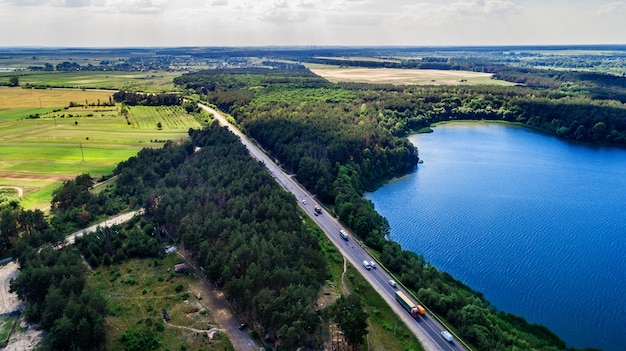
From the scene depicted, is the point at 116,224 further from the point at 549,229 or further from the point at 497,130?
the point at 497,130

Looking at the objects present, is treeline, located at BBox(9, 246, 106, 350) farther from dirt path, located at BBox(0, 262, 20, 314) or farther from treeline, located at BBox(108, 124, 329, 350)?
treeline, located at BBox(108, 124, 329, 350)

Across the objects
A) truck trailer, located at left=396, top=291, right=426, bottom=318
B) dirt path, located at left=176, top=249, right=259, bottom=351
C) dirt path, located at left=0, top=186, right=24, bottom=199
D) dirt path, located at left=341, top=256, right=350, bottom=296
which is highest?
truck trailer, located at left=396, top=291, right=426, bottom=318

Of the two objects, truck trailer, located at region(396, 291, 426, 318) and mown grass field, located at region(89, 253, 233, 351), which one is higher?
truck trailer, located at region(396, 291, 426, 318)

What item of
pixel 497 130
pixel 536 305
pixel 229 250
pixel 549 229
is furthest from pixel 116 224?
pixel 497 130

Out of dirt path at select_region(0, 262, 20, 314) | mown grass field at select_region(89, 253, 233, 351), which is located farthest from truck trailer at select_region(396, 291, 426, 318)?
dirt path at select_region(0, 262, 20, 314)

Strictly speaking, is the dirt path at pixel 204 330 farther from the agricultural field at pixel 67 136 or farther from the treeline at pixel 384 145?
the agricultural field at pixel 67 136

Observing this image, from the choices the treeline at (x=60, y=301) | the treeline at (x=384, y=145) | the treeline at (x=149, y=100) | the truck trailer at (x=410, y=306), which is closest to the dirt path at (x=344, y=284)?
the treeline at (x=384, y=145)
